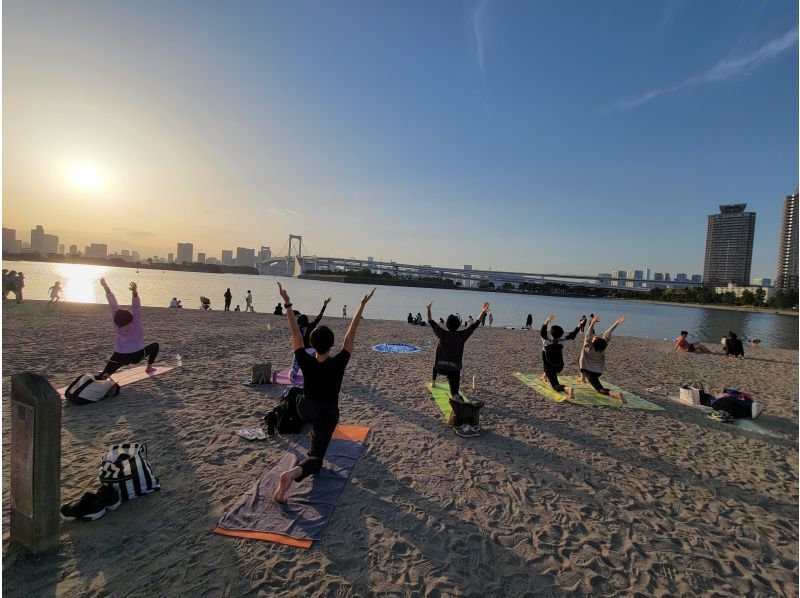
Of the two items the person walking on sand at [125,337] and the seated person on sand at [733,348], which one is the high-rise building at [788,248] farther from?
the person walking on sand at [125,337]

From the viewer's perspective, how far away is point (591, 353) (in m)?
7.89

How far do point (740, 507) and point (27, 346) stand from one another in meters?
14.0

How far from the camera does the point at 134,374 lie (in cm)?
739

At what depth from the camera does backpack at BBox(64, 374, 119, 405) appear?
18.4 ft

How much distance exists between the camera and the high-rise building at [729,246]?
157 metres

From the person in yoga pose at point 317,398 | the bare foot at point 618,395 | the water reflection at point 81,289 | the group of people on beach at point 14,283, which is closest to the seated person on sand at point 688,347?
the bare foot at point 618,395

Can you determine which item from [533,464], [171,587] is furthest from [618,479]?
[171,587]

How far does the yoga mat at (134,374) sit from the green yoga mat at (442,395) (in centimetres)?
563

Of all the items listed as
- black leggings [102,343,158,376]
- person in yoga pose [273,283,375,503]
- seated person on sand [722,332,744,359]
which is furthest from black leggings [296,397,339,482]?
seated person on sand [722,332,744,359]

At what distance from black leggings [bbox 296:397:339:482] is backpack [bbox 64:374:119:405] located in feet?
14.2

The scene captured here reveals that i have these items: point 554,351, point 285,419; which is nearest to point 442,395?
point 554,351

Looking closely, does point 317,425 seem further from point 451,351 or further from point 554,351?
point 554,351

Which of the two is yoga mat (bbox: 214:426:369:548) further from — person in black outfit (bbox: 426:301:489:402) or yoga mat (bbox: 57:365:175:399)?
yoga mat (bbox: 57:365:175:399)

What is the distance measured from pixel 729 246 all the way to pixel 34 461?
215742 millimetres
